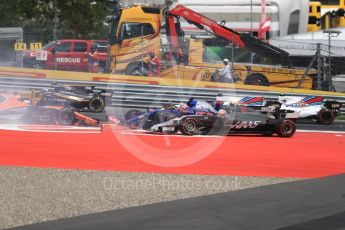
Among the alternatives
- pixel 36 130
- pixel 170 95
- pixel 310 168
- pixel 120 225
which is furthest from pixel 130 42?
pixel 120 225

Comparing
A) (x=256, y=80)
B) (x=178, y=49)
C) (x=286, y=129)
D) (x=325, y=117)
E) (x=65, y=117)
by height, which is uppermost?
(x=178, y=49)

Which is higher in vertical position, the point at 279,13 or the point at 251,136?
the point at 279,13

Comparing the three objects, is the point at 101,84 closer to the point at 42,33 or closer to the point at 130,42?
the point at 130,42

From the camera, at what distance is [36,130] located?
15.6 m

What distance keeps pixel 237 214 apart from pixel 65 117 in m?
9.70

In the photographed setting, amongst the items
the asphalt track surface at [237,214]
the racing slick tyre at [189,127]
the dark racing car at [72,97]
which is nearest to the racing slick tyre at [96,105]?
the dark racing car at [72,97]

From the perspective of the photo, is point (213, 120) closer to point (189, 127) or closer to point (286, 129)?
point (189, 127)

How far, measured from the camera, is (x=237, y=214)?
7.30 meters

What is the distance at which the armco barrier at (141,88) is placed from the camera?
818 inches

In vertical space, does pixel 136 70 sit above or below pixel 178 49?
below

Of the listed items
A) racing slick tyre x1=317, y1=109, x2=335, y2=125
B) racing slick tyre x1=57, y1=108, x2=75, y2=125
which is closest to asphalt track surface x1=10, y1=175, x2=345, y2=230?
Result: racing slick tyre x1=57, y1=108, x2=75, y2=125

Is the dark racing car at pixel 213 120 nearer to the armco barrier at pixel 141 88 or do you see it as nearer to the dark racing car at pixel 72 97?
the dark racing car at pixel 72 97

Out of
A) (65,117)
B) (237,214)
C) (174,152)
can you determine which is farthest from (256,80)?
(237,214)

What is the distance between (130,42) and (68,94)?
9866 millimetres
